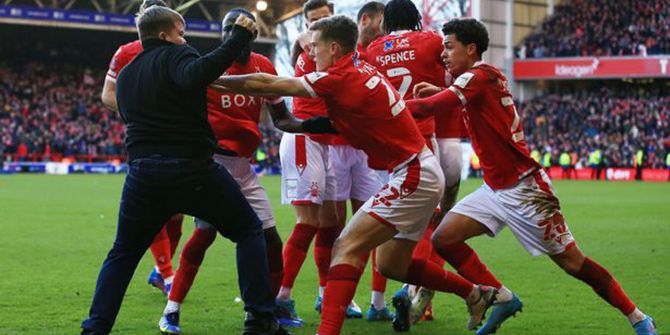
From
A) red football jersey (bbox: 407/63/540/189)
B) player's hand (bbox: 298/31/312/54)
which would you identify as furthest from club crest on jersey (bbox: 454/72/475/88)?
player's hand (bbox: 298/31/312/54)

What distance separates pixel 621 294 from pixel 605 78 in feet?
157

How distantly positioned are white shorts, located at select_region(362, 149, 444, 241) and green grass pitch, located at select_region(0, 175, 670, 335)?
1428mm

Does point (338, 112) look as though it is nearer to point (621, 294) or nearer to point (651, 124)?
point (621, 294)

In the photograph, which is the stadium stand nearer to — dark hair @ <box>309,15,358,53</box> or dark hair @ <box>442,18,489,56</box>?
dark hair @ <box>442,18,489,56</box>

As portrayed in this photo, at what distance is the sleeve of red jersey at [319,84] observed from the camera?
19.3 ft

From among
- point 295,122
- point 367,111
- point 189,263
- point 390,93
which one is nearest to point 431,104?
point 390,93

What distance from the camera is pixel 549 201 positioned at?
680cm

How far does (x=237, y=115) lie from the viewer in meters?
7.43

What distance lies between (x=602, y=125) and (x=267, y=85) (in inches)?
1810

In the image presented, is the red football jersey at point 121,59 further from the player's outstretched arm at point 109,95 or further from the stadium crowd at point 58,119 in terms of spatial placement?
the stadium crowd at point 58,119

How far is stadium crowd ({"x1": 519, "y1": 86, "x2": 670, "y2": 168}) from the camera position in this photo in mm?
44406

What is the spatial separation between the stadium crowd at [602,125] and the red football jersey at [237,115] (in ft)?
121

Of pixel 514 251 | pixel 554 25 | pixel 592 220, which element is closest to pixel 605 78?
pixel 554 25

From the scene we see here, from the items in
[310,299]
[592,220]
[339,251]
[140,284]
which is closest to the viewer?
[339,251]
